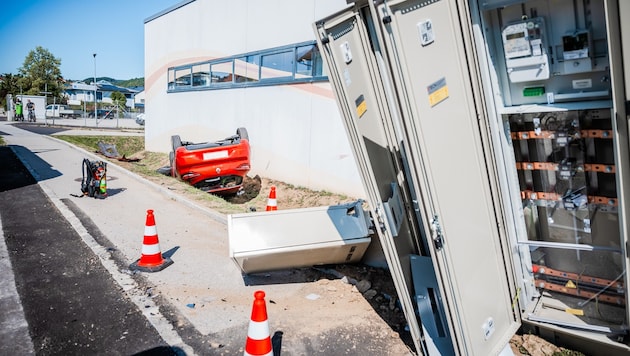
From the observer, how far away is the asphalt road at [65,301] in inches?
130

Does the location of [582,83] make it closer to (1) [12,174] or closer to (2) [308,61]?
(2) [308,61]

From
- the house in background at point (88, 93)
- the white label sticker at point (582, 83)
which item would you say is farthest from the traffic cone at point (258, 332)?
the house in background at point (88, 93)

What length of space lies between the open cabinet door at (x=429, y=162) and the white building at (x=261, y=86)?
4.37 metres

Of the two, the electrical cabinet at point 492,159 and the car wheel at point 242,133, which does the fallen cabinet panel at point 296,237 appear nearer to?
the electrical cabinet at point 492,159

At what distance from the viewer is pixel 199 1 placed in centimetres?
1295

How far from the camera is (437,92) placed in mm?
2656

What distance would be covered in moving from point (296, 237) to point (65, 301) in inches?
90.1

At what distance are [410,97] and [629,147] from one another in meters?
1.33

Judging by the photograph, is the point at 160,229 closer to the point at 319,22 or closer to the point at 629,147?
the point at 319,22

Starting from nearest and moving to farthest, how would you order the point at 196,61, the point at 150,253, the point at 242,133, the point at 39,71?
the point at 150,253, the point at 242,133, the point at 196,61, the point at 39,71

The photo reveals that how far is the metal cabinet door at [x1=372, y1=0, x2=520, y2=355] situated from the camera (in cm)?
250

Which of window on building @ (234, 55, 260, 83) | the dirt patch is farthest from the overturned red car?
window on building @ (234, 55, 260, 83)

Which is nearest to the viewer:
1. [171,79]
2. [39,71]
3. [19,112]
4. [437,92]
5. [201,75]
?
[437,92]

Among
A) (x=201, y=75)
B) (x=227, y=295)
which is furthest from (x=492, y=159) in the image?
(x=201, y=75)
